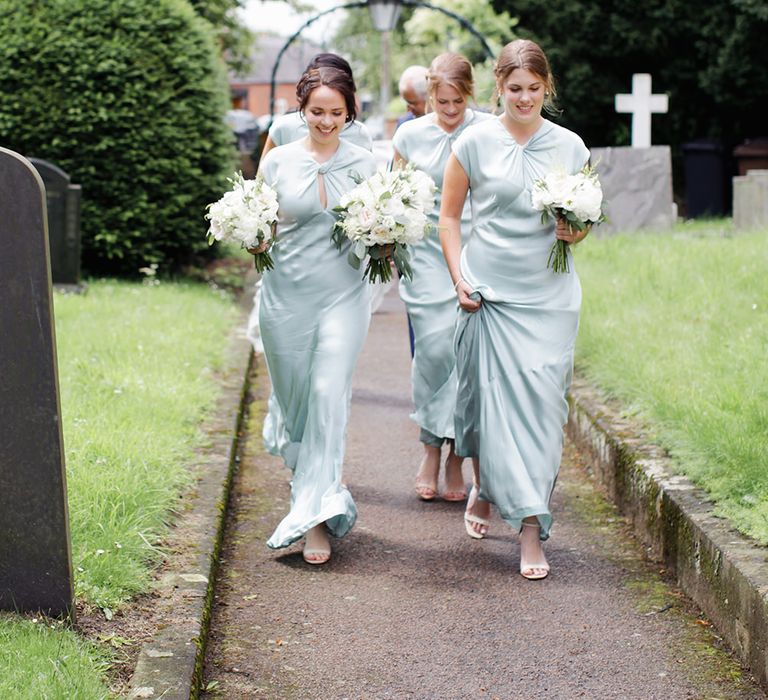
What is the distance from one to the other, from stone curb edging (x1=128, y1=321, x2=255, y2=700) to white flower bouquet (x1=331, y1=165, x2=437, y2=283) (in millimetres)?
1294

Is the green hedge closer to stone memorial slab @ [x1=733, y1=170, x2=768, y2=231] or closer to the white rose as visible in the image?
stone memorial slab @ [x1=733, y1=170, x2=768, y2=231]

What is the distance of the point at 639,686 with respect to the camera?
4.34m

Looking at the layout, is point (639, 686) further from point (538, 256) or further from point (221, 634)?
point (538, 256)

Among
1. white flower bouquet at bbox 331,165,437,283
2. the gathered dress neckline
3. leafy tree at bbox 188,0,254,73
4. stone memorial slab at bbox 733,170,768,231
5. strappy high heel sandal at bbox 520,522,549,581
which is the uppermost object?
leafy tree at bbox 188,0,254,73

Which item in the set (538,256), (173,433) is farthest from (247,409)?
(538,256)

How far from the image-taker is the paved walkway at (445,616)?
173 inches

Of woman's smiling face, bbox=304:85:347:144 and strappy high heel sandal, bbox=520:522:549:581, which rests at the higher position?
woman's smiling face, bbox=304:85:347:144

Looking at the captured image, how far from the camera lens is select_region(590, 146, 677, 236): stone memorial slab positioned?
15.1 metres

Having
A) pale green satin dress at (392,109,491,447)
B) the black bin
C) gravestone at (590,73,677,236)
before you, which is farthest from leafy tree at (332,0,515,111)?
pale green satin dress at (392,109,491,447)

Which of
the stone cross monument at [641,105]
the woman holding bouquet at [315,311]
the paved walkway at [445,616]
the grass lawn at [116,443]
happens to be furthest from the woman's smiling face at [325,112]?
the stone cross monument at [641,105]

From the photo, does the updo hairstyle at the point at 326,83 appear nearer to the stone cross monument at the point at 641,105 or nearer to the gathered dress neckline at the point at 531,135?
the gathered dress neckline at the point at 531,135

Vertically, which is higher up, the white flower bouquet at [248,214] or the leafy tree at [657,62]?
the leafy tree at [657,62]

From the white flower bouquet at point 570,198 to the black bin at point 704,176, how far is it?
16.5 m

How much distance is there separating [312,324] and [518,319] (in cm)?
93
